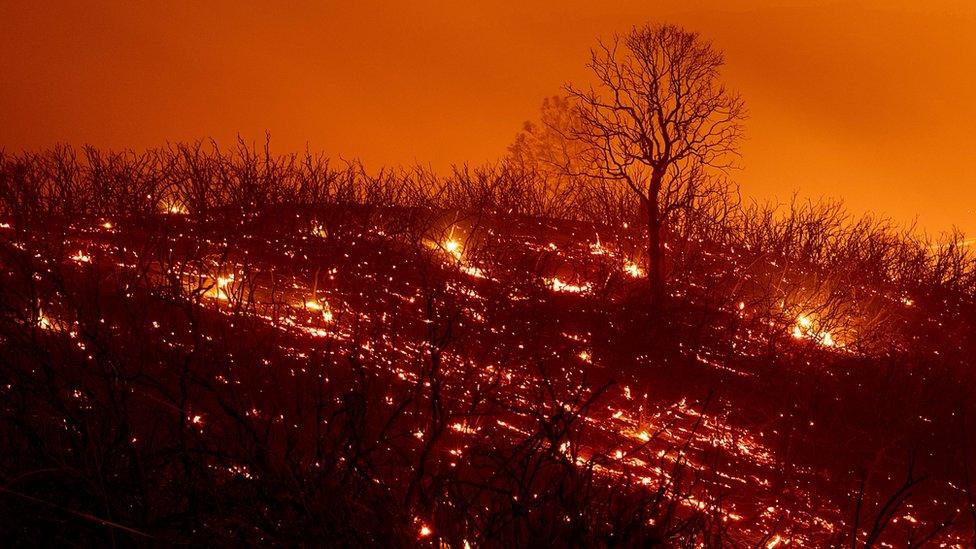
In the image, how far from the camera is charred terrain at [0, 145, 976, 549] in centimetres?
297

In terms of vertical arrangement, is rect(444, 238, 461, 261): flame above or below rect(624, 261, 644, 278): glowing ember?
above

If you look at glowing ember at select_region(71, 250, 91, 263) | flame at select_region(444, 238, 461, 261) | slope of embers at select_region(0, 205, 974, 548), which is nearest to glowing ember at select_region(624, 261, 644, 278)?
slope of embers at select_region(0, 205, 974, 548)

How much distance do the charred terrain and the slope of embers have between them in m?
0.03

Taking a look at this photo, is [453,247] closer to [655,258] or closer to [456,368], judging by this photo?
[655,258]

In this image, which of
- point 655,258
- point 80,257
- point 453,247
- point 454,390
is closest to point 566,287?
point 655,258

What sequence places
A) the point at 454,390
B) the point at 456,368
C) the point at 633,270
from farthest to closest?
the point at 633,270 < the point at 456,368 < the point at 454,390

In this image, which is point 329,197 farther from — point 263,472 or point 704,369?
point 263,472

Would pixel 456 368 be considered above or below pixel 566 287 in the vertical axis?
below

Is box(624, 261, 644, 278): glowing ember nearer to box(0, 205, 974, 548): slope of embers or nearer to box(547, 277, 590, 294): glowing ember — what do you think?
box(0, 205, 974, 548): slope of embers

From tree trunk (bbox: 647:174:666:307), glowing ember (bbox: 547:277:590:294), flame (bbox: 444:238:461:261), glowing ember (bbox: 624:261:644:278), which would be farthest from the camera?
glowing ember (bbox: 624:261:644:278)

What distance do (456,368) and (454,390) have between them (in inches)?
35.4

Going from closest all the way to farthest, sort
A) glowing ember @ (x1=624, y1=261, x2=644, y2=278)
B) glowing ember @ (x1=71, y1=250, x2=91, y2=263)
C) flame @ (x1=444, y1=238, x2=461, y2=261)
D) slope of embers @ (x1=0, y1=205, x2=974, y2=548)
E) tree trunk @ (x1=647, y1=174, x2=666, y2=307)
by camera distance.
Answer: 1. slope of embers @ (x1=0, y1=205, x2=974, y2=548)
2. glowing ember @ (x1=71, y1=250, x2=91, y2=263)
3. tree trunk @ (x1=647, y1=174, x2=666, y2=307)
4. flame @ (x1=444, y1=238, x2=461, y2=261)
5. glowing ember @ (x1=624, y1=261, x2=644, y2=278)

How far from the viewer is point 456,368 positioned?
21.0 feet

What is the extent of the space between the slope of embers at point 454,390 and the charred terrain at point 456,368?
0.10 feet
